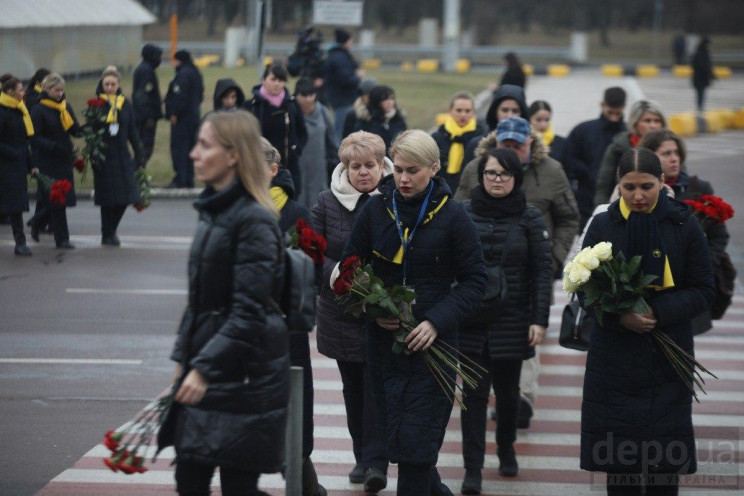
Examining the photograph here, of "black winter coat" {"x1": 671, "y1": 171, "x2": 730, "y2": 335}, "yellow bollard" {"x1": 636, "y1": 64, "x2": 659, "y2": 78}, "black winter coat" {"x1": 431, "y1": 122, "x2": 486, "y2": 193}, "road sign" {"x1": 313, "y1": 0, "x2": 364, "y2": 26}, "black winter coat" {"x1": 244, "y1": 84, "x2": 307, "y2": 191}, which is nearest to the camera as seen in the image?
"black winter coat" {"x1": 671, "y1": 171, "x2": 730, "y2": 335}

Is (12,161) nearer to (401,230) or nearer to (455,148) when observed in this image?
(455,148)

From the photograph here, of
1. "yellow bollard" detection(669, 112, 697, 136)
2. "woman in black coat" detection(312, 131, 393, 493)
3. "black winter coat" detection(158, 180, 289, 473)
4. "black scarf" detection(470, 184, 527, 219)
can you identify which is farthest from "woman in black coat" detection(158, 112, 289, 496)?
"yellow bollard" detection(669, 112, 697, 136)

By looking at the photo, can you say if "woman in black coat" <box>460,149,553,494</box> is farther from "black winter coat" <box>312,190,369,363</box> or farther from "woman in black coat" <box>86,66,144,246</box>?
"woman in black coat" <box>86,66,144,246</box>

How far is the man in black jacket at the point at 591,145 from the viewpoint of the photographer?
39.0ft

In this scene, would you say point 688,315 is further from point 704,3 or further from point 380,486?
point 704,3

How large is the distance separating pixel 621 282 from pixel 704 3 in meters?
82.7

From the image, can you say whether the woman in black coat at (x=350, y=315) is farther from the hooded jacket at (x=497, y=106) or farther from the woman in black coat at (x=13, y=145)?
the woman in black coat at (x=13, y=145)

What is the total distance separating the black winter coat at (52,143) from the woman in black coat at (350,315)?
823cm

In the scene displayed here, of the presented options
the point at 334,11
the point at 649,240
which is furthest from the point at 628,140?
the point at 334,11

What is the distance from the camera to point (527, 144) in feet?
29.4

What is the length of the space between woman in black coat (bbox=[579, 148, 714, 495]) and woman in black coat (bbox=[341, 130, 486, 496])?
0.72m

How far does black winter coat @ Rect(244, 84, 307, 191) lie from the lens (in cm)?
→ 1402

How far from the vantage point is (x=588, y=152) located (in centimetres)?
1202

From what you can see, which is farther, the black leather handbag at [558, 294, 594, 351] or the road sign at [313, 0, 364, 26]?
the road sign at [313, 0, 364, 26]
